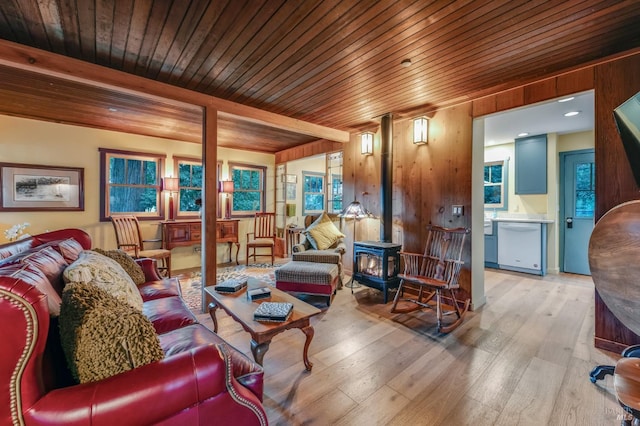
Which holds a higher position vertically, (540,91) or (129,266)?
(540,91)

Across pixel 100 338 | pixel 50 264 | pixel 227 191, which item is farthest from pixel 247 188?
pixel 100 338

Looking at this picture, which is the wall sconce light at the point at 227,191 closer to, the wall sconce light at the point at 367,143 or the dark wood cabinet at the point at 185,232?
the dark wood cabinet at the point at 185,232

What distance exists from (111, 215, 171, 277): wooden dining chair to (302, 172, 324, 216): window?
341cm

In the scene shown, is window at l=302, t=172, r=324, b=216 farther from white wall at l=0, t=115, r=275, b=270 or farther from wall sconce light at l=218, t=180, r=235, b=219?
white wall at l=0, t=115, r=275, b=270

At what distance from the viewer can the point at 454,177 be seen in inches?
129

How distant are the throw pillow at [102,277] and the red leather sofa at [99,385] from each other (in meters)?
0.21

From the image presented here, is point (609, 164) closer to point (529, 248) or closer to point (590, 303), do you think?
point (590, 303)

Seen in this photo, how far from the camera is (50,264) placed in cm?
138

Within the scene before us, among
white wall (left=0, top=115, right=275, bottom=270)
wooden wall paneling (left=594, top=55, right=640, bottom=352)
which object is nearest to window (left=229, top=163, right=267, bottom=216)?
white wall (left=0, top=115, right=275, bottom=270)

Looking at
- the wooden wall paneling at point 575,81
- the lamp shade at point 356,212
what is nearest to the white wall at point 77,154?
the lamp shade at point 356,212

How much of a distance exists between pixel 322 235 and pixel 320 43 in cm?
255

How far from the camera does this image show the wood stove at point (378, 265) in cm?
334

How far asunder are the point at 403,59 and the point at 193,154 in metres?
4.42

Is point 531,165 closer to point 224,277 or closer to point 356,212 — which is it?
point 356,212
